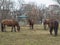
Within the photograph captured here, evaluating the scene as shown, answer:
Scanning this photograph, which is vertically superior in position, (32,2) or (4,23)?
(32,2)

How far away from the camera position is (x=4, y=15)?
43406 millimetres

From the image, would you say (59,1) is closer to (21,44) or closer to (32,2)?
(21,44)

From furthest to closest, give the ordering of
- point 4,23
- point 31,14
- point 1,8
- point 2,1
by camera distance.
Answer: point 31,14
point 1,8
point 2,1
point 4,23

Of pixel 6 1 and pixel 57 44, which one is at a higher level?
pixel 6 1

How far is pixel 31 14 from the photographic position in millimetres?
58562

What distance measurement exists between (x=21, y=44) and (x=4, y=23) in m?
12.1

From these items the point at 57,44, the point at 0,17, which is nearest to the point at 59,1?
the point at 0,17

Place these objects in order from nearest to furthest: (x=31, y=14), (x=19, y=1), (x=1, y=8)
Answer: (x=1, y=8) < (x=31, y=14) < (x=19, y=1)

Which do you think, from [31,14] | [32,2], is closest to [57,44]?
[31,14]

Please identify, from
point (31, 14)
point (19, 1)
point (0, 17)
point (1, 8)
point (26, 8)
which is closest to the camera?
point (0, 17)

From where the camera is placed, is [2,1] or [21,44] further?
[2,1]

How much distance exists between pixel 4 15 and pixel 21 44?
3272 centimetres

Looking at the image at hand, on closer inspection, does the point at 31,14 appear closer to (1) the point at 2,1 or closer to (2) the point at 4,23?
(1) the point at 2,1

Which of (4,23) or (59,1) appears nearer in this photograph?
(4,23)
